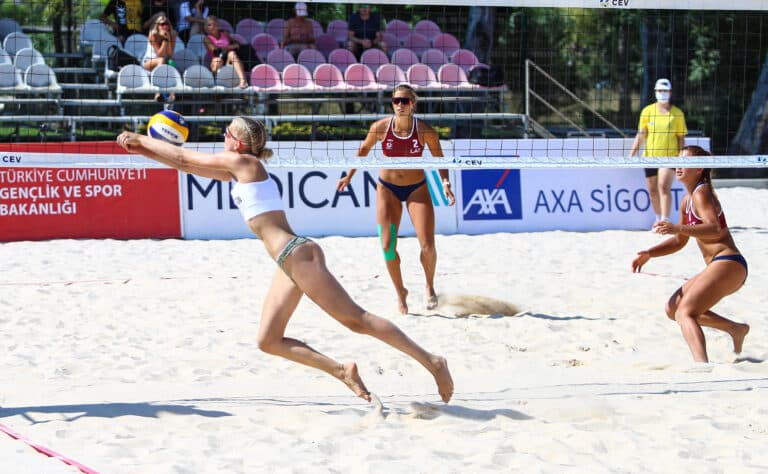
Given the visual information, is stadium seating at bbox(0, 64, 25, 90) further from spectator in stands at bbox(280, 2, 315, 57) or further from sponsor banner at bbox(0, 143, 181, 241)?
spectator in stands at bbox(280, 2, 315, 57)

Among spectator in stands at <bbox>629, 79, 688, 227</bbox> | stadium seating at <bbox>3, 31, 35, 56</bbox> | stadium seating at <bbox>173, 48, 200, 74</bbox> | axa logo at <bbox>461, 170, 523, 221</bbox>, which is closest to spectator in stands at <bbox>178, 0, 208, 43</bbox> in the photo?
stadium seating at <bbox>173, 48, 200, 74</bbox>

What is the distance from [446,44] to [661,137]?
16.3 ft

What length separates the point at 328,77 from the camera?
41.5 ft

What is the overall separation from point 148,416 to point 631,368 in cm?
257

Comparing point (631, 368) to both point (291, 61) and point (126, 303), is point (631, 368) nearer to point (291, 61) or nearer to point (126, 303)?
point (126, 303)

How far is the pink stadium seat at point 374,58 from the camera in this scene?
44.0 ft

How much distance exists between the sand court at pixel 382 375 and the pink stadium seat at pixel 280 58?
5.11 meters

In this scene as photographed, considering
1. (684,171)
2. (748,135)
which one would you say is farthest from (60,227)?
(748,135)

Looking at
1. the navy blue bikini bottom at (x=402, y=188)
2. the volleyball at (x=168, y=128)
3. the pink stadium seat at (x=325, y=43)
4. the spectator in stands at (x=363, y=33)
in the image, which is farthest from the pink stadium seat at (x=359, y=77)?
the volleyball at (x=168, y=128)

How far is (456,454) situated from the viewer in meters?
3.53

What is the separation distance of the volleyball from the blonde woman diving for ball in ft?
0.25

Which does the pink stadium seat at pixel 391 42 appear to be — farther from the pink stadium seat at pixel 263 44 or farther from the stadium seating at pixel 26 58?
the stadium seating at pixel 26 58

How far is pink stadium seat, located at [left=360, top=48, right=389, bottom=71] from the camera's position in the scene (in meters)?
13.4

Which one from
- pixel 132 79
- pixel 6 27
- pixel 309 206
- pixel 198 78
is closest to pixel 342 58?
pixel 198 78
